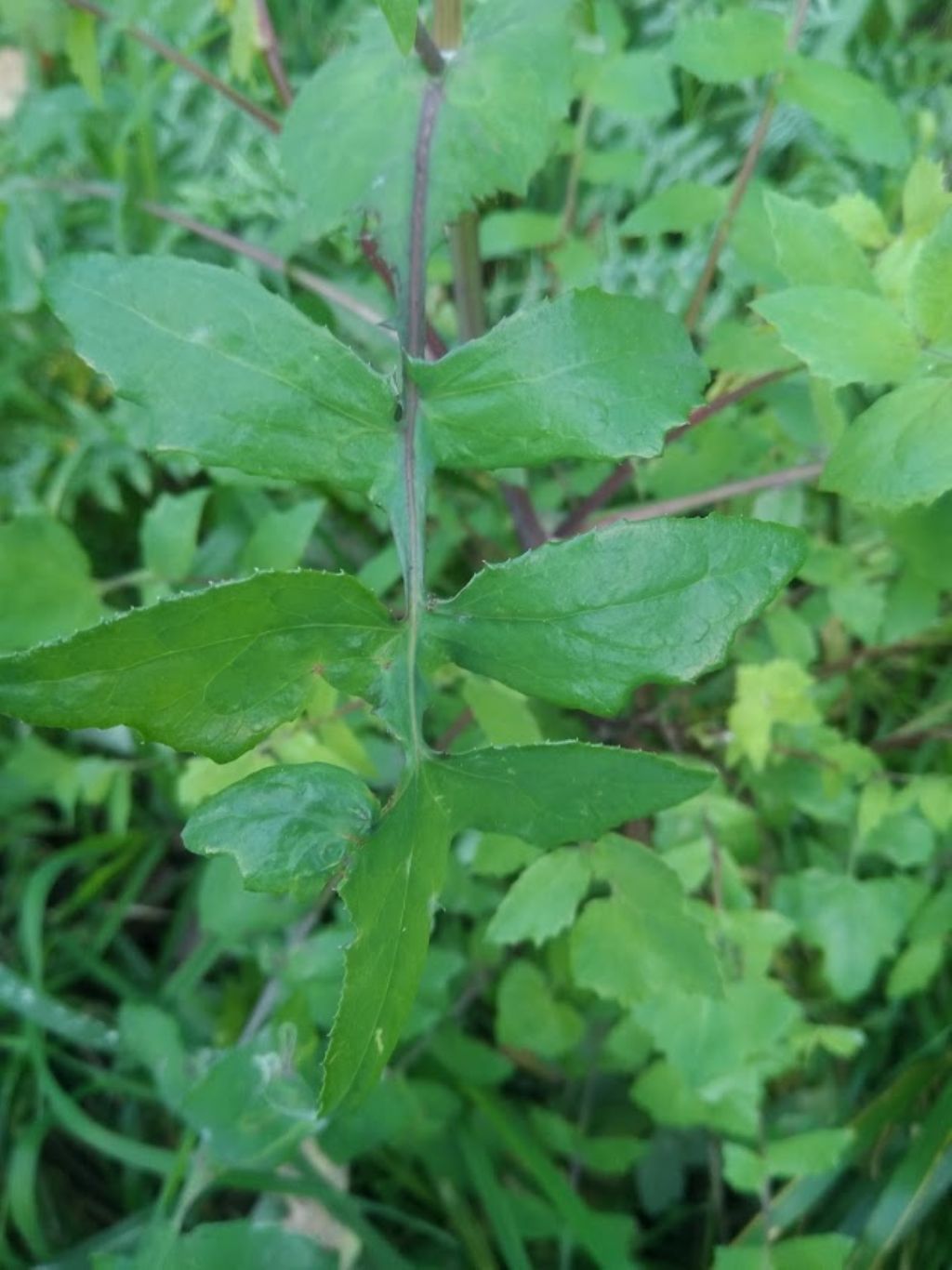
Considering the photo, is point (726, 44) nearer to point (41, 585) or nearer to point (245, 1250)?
point (41, 585)

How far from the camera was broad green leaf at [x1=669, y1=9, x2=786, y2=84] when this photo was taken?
856mm

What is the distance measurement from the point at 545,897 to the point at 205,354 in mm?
497

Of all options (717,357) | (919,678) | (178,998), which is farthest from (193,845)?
(919,678)

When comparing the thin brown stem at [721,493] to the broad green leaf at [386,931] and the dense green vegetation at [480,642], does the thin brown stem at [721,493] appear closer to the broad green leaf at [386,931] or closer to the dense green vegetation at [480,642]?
the dense green vegetation at [480,642]

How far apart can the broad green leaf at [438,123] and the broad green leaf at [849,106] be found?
206mm

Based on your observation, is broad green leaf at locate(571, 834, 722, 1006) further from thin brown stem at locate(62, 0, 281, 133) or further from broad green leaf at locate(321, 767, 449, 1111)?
thin brown stem at locate(62, 0, 281, 133)

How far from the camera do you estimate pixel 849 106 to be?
880mm

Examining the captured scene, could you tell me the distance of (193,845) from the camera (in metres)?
0.55

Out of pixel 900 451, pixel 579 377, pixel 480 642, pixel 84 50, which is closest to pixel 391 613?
pixel 480 642

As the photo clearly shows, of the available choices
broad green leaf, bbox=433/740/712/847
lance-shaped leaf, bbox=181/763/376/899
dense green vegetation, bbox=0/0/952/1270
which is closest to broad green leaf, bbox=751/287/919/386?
dense green vegetation, bbox=0/0/952/1270

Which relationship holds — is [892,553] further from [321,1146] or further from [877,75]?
[321,1146]

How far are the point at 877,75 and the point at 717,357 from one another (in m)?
0.74

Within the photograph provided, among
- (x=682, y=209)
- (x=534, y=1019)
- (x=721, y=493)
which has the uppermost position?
(x=682, y=209)

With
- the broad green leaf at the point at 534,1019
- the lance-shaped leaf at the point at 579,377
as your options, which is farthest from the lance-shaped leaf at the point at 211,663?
the broad green leaf at the point at 534,1019
